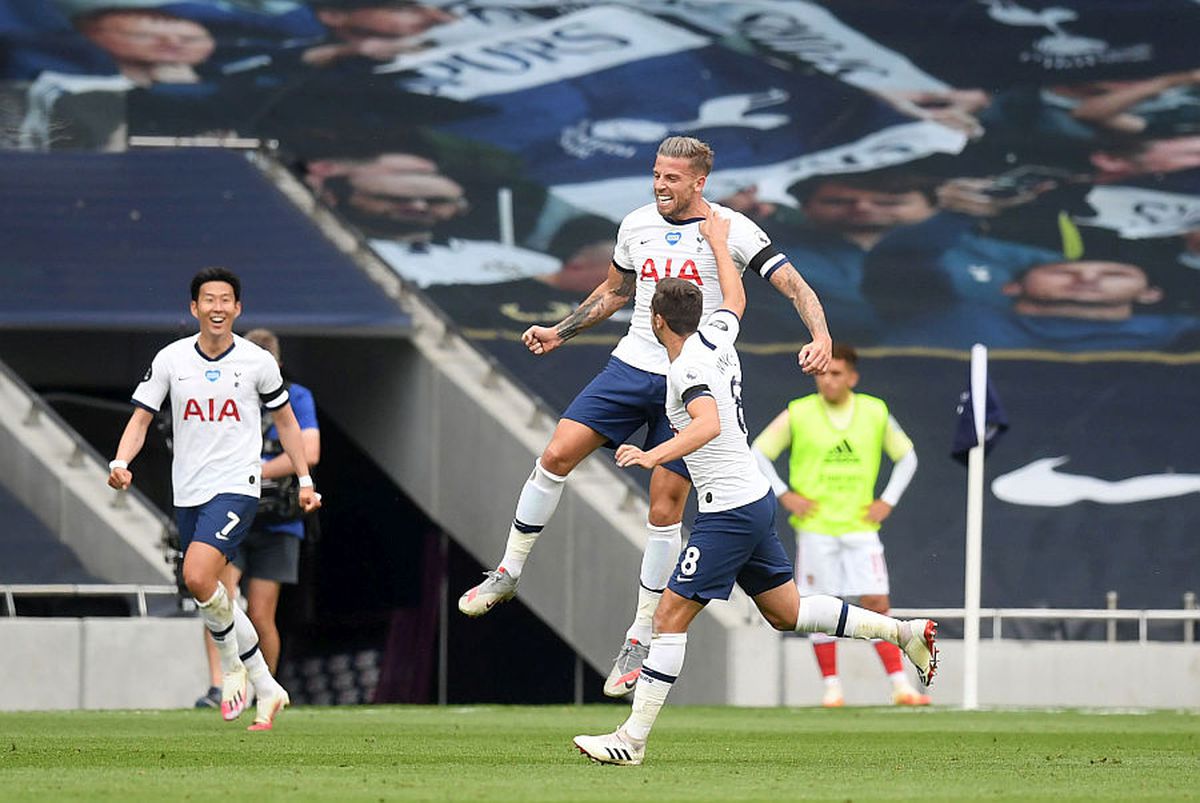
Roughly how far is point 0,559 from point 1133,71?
562 inches

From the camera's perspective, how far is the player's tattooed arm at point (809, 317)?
984 centimetres

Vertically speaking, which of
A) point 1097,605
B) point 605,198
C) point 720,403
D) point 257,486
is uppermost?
point 720,403

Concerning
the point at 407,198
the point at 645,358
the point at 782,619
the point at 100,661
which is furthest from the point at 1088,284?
the point at 782,619

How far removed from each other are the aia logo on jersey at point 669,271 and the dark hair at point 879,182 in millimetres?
14585

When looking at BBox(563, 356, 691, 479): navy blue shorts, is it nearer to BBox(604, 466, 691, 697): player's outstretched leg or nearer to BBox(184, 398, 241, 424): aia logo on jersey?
BBox(604, 466, 691, 697): player's outstretched leg

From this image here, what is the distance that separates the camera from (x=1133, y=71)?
26.4 meters

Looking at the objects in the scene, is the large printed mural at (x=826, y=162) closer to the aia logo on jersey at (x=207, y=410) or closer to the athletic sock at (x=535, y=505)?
the athletic sock at (x=535, y=505)

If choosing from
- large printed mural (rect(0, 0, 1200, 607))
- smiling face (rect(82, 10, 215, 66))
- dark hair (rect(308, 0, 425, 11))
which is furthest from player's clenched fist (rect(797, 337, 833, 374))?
dark hair (rect(308, 0, 425, 11))

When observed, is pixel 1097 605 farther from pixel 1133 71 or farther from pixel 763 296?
pixel 1133 71

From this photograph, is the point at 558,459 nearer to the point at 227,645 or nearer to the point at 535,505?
the point at 535,505

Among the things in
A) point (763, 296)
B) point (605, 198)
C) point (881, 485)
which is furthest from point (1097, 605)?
point (605, 198)

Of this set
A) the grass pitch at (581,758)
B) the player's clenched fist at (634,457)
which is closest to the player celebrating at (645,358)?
the grass pitch at (581,758)

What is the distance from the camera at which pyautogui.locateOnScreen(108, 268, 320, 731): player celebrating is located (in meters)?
11.1

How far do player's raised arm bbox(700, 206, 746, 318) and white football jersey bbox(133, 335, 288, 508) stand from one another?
222 centimetres
